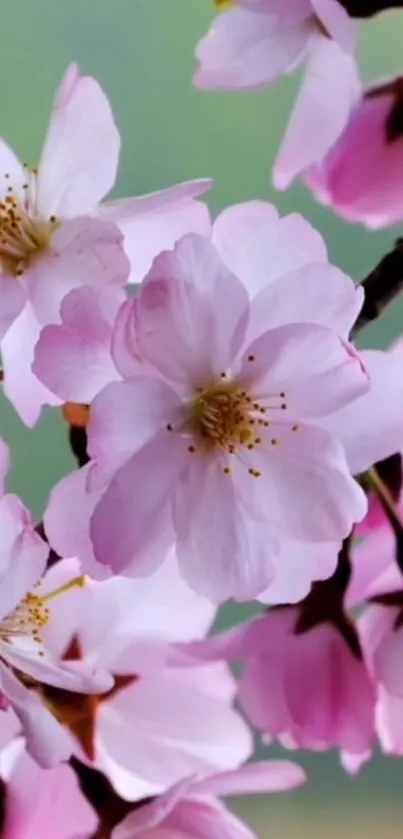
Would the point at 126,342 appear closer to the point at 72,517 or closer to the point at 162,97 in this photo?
the point at 72,517

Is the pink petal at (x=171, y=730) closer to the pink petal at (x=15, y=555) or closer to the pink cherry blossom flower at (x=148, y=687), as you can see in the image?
the pink cherry blossom flower at (x=148, y=687)

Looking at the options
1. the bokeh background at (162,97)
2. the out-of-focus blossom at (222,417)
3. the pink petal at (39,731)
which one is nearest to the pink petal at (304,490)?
the out-of-focus blossom at (222,417)

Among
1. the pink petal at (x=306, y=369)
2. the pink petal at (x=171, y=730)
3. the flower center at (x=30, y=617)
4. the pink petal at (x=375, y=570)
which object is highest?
the pink petal at (x=306, y=369)

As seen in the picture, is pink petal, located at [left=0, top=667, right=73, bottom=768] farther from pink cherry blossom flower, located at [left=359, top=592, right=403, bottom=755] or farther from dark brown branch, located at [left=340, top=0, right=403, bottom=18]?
dark brown branch, located at [left=340, top=0, right=403, bottom=18]

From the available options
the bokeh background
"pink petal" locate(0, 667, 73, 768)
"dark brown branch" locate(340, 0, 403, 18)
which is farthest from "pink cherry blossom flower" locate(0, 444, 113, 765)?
the bokeh background

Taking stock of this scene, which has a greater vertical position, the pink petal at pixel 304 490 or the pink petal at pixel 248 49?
the pink petal at pixel 248 49

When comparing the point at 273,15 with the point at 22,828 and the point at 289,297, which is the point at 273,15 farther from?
the point at 22,828

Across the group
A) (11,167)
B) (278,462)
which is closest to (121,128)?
(11,167)
